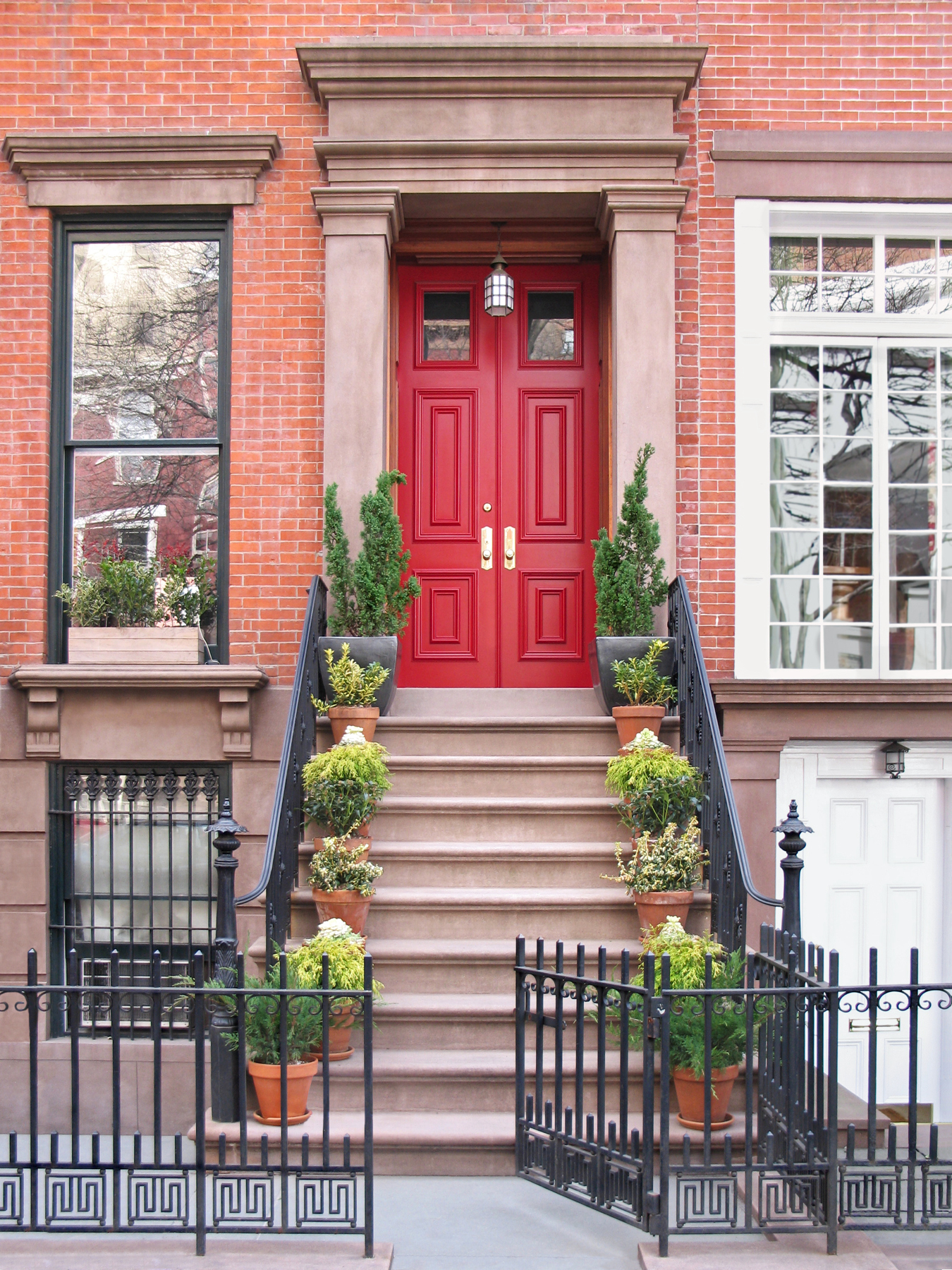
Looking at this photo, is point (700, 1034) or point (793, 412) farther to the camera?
point (793, 412)

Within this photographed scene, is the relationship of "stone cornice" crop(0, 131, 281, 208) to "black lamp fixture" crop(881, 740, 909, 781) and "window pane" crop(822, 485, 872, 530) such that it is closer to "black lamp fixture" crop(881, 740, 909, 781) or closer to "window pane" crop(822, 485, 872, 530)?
"window pane" crop(822, 485, 872, 530)

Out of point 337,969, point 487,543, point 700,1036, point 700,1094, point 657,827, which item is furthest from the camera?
point 487,543

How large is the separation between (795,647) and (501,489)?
7.24ft

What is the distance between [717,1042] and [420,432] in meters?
4.64

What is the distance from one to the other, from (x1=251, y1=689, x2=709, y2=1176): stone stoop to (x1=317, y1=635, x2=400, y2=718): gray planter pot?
188 millimetres

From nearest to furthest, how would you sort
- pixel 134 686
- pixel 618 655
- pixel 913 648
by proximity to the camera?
pixel 618 655 → pixel 134 686 → pixel 913 648

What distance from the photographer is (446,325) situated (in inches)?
322

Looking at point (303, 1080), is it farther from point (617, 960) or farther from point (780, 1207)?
point (780, 1207)

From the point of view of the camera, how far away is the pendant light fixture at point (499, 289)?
25.7 ft

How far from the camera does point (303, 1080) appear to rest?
499 centimetres

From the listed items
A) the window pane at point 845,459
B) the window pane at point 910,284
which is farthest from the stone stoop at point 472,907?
the window pane at point 910,284

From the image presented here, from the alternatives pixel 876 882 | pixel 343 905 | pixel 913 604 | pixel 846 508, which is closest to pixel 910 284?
pixel 846 508

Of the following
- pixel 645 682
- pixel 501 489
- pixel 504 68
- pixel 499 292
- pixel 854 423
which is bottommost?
pixel 645 682

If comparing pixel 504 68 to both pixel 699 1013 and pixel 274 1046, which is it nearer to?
pixel 699 1013
